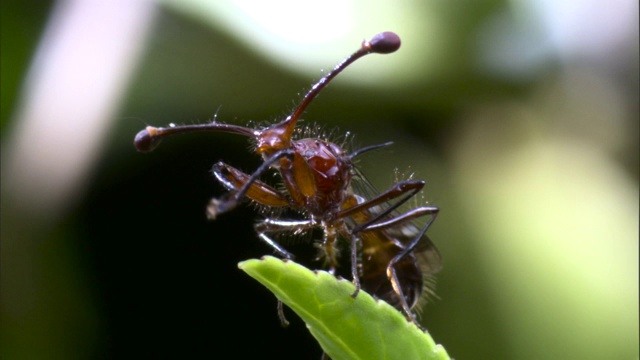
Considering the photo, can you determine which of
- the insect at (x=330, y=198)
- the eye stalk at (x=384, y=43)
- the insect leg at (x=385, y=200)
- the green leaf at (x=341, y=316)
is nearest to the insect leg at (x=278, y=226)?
the insect at (x=330, y=198)

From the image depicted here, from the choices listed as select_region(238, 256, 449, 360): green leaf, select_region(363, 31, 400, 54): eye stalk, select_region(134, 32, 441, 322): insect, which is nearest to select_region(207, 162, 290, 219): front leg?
select_region(134, 32, 441, 322): insect

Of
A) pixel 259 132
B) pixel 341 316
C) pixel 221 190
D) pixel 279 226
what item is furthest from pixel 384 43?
pixel 221 190

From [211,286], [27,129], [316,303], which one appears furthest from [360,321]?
[27,129]

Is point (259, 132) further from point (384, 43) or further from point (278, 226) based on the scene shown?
point (384, 43)

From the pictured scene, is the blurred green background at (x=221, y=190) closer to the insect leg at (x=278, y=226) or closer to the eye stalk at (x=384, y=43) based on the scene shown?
the insect leg at (x=278, y=226)

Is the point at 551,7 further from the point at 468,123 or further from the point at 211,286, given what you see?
the point at 211,286
